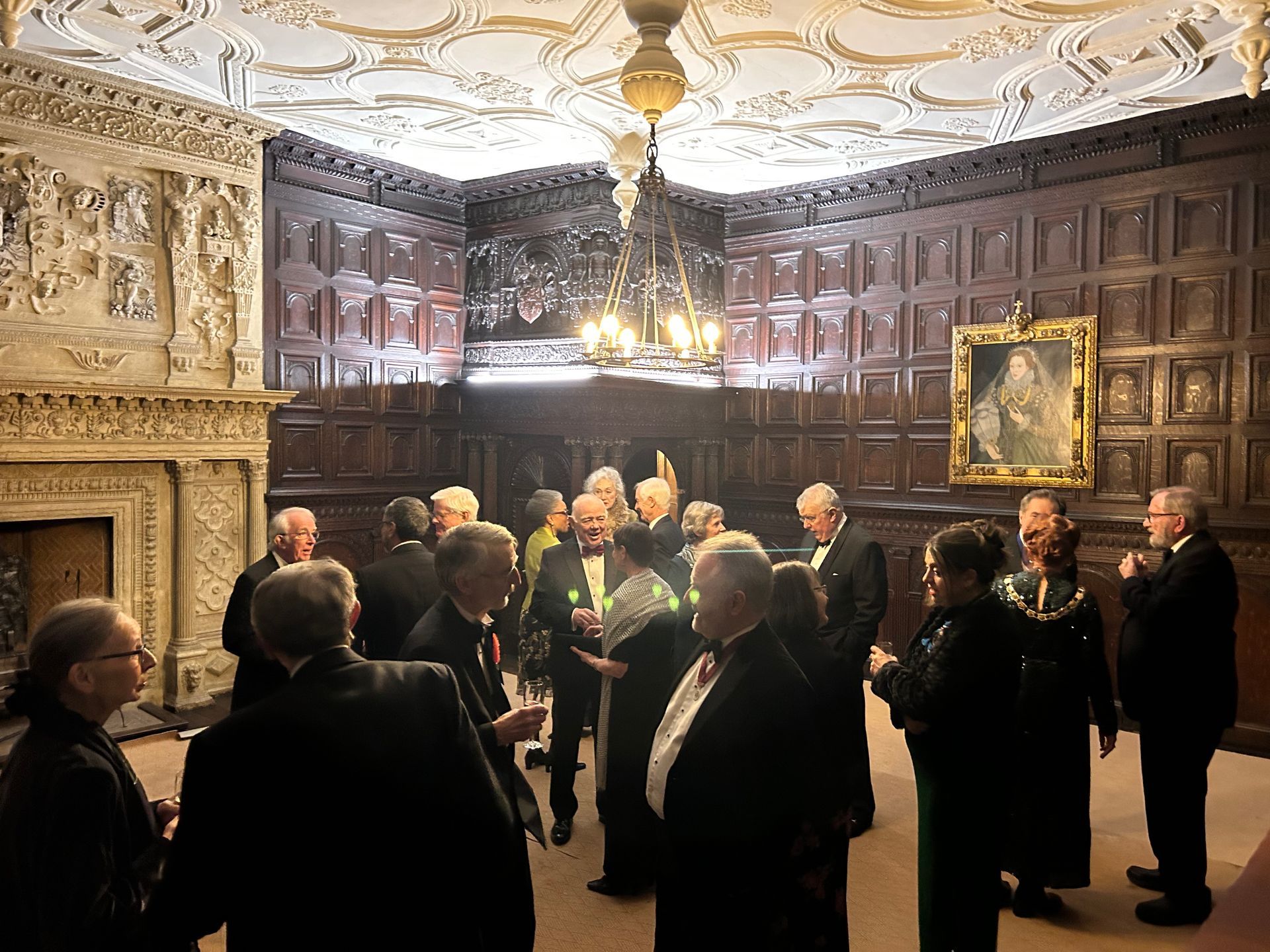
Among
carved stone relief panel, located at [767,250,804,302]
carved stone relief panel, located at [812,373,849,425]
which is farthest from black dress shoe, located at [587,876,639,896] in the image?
carved stone relief panel, located at [767,250,804,302]

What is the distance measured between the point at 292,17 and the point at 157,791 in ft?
15.3

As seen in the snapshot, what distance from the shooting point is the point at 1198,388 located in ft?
22.3

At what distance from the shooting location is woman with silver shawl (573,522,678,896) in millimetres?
4051

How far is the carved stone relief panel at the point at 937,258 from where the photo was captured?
802 centimetres

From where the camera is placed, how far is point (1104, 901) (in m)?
4.22

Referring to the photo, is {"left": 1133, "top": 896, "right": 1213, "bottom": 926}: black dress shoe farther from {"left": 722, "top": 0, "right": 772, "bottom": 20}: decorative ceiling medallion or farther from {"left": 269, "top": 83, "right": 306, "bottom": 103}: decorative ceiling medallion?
{"left": 269, "top": 83, "right": 306, "bottom": 103}: decorative ceiling medallion

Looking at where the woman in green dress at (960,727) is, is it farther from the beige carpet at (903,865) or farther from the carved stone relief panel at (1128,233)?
the carved stone relief panel at (1128,233)

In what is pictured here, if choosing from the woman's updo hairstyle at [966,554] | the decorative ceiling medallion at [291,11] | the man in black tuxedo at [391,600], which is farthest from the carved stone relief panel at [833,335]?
the woman's updo hairstyle at [966,554]

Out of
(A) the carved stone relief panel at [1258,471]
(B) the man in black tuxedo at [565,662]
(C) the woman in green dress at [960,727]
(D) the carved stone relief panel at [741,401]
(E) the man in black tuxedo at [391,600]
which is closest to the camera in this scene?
(C) the woman in green dress at [960,727]

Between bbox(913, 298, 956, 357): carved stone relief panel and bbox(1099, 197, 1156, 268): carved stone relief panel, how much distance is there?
1261mm

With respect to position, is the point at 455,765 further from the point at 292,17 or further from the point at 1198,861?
the point at 292,17

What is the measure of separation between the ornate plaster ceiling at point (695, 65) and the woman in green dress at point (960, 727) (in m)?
3.56

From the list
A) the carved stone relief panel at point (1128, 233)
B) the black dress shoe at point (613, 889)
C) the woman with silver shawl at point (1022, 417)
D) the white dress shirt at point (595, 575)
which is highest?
the carved stone relief panel at point (1128, 233)

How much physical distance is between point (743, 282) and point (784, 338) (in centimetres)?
79
